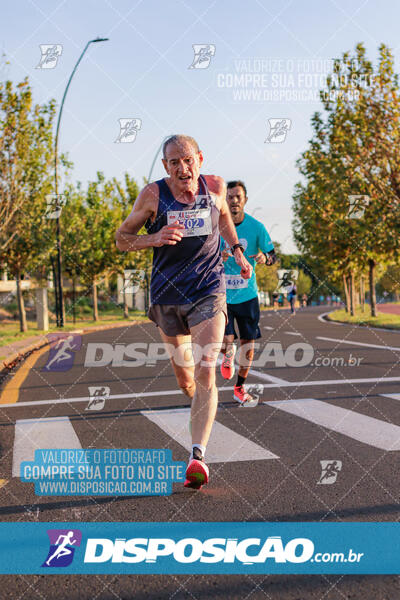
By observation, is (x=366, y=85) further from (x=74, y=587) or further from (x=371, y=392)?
(x=74, y=587)

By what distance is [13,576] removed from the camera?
2.79 meters

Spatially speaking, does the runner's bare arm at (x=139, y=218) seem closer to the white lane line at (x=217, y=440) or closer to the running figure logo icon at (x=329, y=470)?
the white lane line at (x=217, y=440)

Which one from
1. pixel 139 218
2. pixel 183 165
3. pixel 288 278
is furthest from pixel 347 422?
pixel 288 278

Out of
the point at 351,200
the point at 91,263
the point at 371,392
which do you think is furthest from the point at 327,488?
the point at 91,263

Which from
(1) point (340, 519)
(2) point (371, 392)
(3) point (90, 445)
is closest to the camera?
(1) point (340, 519)

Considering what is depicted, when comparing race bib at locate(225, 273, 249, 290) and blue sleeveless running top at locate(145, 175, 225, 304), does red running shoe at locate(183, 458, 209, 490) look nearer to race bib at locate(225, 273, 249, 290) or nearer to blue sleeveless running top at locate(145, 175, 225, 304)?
blue sleeveless running top at locate(145, 175, 225, 304)

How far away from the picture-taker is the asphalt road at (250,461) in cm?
267

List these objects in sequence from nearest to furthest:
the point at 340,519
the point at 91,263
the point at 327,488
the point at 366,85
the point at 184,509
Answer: the point at 340,519 < the point at 184,509 < the point at 327,488 < the point at 366,85 < the point at 91,263

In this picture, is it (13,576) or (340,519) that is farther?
(340,519)

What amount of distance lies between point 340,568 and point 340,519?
553mm

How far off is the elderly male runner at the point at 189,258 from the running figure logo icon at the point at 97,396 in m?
2.93

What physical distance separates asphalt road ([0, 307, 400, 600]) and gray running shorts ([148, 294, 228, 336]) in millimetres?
948

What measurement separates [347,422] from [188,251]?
7.88 ft

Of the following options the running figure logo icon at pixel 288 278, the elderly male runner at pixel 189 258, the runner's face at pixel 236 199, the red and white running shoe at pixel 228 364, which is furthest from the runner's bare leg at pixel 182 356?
the running figure logo icon at pixel 288 278
